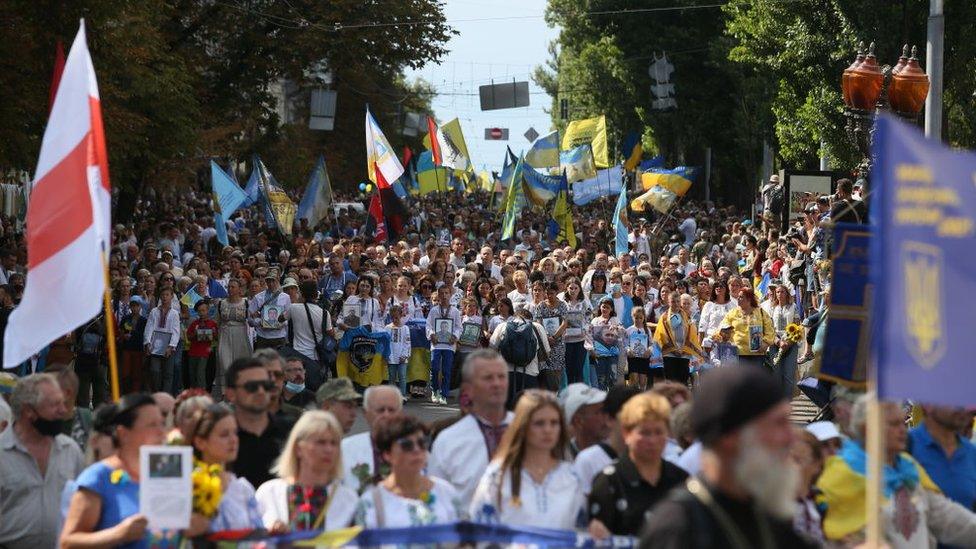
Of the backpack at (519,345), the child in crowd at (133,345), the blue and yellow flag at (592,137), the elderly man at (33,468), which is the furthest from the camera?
the blue and yellow flag at (592,137)

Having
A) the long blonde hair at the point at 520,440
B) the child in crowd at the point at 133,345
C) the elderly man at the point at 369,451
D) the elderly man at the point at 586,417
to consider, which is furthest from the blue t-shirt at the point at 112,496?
the child in crowd at the point at 133,345

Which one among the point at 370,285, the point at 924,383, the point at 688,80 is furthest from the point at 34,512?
the point at 688,80

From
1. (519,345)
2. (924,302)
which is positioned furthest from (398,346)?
(924,302)

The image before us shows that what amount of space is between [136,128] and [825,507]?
23.6m

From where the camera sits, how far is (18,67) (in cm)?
2356

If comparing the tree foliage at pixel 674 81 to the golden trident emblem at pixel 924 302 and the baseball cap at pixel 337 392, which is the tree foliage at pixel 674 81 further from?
the golden trident emblem at pixel 924 302

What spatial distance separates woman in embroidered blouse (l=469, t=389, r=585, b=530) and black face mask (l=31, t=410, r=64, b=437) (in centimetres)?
239

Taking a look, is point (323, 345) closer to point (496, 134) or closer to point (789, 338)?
point (789, 338)

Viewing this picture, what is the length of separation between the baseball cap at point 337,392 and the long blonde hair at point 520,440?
2.23 metres

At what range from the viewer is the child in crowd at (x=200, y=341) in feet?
71.3

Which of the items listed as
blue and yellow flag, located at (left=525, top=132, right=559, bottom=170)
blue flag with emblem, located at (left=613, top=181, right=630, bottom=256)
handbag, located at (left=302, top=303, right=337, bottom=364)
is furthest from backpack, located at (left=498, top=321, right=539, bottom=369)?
blue and yellow flag, located at (left=525, top=132, right=559, bottom=170)

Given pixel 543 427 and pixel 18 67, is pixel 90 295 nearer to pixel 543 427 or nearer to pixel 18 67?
pixel 543 427

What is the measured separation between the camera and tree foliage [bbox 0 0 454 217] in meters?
23.8

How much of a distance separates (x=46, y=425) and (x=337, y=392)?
1757 millimetres
